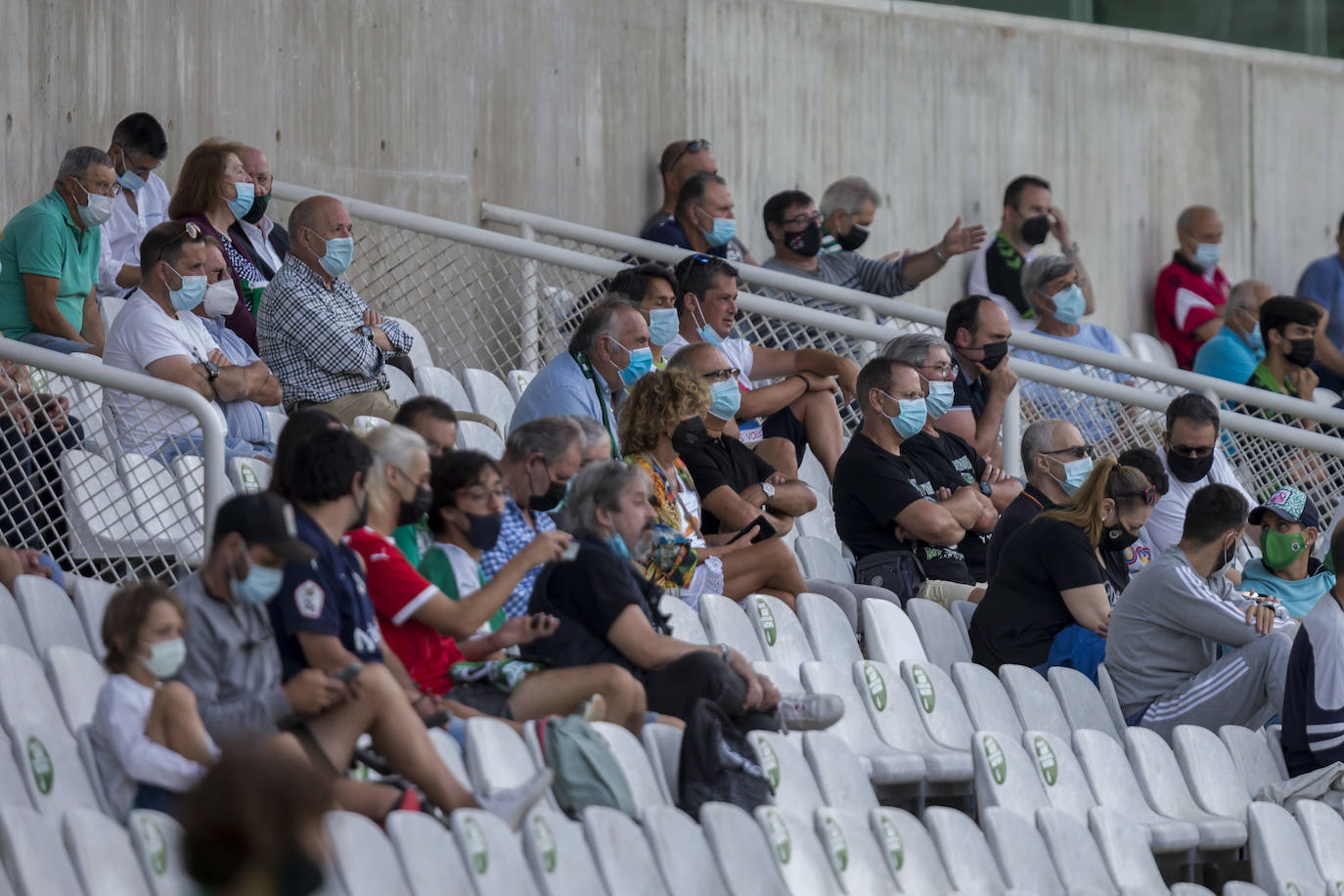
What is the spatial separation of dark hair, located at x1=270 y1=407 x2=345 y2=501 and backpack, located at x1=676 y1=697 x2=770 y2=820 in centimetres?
93

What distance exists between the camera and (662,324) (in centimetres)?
654

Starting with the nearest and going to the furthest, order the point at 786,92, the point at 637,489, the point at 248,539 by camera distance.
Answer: the point at 248,539 → the point at 637,489 → the point at 786,92

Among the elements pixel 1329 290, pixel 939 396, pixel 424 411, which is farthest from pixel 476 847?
pixel 1329 290

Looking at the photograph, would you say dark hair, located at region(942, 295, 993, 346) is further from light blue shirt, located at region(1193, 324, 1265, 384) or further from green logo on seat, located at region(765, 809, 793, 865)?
green logo on seat, located at region(765, 809, 793, 865)

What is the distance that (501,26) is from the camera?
28.3 ft

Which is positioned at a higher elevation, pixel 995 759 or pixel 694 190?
pixel 694 190

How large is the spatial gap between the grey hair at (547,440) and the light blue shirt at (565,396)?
2.49 feet

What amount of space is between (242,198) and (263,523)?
120 inches

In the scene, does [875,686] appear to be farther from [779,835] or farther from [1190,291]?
[1190,291]

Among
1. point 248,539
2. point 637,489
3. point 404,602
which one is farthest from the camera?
point 637,489

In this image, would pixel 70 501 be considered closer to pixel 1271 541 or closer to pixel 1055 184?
pixel 1271 541

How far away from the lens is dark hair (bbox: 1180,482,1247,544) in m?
5.40

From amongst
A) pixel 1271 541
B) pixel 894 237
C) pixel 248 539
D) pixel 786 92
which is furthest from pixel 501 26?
pixel 248 539

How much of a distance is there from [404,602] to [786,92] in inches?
229
